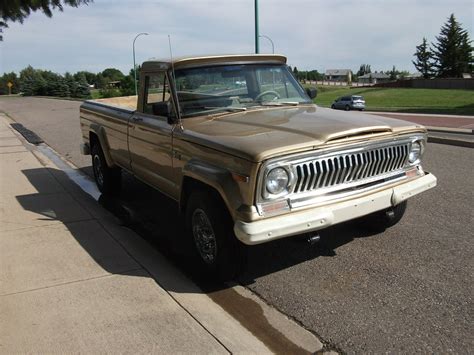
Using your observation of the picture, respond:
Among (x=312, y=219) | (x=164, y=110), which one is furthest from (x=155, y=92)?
(x=312, y=219)

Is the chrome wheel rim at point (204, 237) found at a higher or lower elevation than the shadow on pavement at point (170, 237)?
higher

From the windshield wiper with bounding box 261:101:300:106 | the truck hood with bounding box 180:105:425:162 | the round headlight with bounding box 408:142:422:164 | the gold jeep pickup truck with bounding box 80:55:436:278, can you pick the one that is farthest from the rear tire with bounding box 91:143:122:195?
the round headlight with bounding box 408:142:422:164

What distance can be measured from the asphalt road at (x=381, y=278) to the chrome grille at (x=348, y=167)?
62 centimetres

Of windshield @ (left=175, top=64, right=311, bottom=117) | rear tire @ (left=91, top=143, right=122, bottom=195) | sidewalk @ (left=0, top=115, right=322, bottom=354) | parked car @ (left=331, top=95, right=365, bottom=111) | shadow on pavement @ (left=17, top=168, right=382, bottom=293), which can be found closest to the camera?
sidewalk @ (left=0, top=115, right=322, bottom=354)

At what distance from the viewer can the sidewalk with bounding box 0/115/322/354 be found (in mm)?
3232

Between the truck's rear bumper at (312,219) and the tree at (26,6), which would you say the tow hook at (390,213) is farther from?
the tree at (26,6)

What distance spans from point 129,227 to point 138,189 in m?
1.97

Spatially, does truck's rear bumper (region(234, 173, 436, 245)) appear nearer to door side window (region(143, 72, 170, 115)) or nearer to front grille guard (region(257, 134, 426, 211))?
front grille guard (region(257, 134, 426, 211))

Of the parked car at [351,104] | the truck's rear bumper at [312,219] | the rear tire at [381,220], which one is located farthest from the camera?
the parked car at [351,104]

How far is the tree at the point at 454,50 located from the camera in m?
92.2

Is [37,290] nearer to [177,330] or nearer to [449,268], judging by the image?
[177,330]

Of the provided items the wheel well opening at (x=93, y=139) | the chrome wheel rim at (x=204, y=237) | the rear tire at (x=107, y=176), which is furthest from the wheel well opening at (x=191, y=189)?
the wheel well opening at (x=93, y=139)

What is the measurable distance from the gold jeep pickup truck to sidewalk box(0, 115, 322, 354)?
53cm

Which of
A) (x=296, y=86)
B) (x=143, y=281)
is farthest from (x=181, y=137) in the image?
(x=296, y=86)
